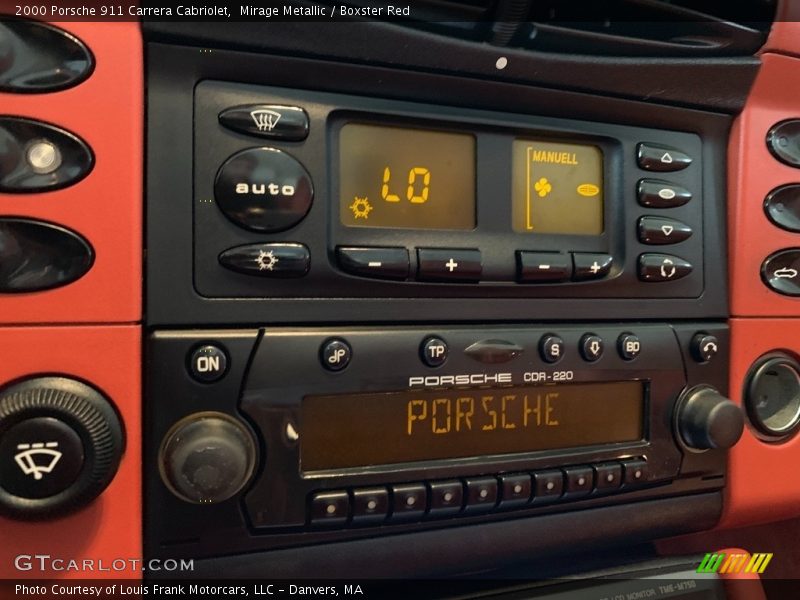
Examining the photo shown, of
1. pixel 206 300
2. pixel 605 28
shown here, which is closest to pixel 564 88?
pixel 605 28

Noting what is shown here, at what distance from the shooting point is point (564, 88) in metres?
0.44

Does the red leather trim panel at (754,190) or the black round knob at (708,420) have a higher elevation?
the red leather trim panel at (754,190)

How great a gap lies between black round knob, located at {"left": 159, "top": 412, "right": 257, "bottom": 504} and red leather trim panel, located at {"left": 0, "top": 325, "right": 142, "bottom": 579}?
0.8 inches

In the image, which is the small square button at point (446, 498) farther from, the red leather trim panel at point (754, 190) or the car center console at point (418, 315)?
the red leather trim panel at point (754, 190)

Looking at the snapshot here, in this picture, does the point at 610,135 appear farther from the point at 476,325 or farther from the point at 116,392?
the point at 116,392

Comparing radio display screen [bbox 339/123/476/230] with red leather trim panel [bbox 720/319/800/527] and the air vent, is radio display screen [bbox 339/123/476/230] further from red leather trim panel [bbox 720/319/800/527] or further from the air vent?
red leather trim panel [bbox 720/319/800/527]

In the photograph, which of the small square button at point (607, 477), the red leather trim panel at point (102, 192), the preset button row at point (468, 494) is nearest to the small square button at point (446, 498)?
the preset button row at point (468, 494)

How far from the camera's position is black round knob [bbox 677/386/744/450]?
1.47 feet

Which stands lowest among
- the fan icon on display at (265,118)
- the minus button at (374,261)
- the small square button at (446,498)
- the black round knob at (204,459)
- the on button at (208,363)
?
the small square button at (446,498)

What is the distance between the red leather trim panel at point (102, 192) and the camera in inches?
12.7

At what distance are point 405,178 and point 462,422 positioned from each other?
0.17 meters

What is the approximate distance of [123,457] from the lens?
0.34m

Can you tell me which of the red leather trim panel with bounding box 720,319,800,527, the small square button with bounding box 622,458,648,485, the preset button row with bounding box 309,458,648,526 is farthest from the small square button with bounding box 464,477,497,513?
the red leather trim panel with bounding box 720,319,800,527

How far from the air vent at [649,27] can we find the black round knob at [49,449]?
1.16 ft
